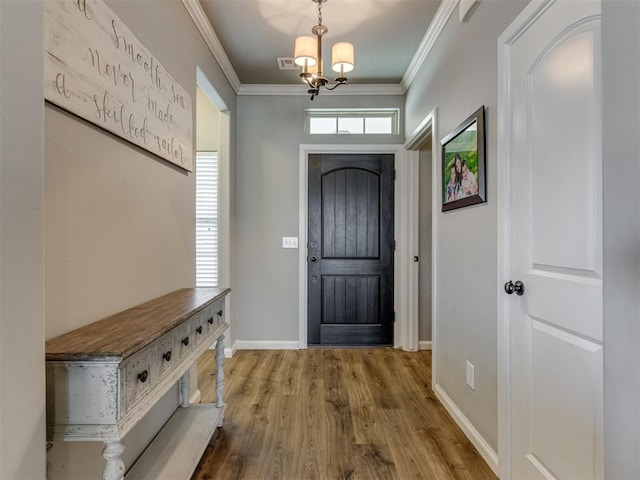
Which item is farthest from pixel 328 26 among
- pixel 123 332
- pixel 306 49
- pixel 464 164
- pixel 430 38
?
pixel 123 332

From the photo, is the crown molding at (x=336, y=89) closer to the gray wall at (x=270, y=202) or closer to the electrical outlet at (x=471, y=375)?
the gray wall at (x=270, y=202)

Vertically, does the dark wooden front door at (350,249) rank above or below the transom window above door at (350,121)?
below

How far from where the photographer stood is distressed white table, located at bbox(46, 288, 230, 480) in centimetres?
86

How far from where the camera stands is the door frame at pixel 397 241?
3.32 m

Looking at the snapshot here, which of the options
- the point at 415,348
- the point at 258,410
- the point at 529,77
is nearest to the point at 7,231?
Result: the point at 529,77

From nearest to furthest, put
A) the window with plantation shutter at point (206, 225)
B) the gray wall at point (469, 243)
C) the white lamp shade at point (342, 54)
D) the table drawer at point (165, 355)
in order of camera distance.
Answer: the table drawer at point (165, 355) < the gray wall at point (469, 243) < the white lamp shade at point (342, 54) < the window with plantation shutter at point (206, 225)

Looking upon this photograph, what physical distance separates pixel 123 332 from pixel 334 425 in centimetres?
144

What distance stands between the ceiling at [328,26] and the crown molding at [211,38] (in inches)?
1.9

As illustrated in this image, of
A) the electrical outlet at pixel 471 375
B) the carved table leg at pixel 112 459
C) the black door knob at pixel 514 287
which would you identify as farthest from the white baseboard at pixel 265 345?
the carved table leg at pixel 112 459

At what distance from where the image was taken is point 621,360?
1.69 feet

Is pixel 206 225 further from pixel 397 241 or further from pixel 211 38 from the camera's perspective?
pixel 397 241

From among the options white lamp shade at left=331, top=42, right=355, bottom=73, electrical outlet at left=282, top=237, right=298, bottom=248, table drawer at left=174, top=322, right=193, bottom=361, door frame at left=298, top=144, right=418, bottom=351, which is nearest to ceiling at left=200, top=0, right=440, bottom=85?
white lamp shade at left=331, top=42, right=355, bottom=73

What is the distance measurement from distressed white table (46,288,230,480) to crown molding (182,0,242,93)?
1.85 m

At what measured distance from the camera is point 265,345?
337cm
